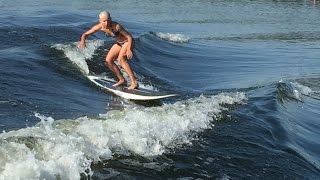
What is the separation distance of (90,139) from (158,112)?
9.43ft

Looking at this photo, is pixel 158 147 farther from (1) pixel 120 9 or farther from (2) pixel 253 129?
(1) pixel 120 9

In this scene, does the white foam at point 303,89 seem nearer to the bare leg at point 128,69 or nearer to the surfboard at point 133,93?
the surfboard at point 133,93

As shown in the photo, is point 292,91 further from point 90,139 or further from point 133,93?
point 90,139

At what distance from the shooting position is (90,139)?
907 cm

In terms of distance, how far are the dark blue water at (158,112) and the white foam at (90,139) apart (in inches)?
0.8

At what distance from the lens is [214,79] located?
68.4 ft

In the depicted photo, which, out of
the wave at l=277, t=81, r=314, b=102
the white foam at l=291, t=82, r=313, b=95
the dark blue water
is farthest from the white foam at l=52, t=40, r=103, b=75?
the white foam at l=291, t=82, r=313, b=95

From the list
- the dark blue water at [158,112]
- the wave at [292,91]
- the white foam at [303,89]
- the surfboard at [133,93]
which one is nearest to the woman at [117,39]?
the surfboard at [133,93]

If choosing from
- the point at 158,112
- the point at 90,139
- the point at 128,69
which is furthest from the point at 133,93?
the point at 90,139

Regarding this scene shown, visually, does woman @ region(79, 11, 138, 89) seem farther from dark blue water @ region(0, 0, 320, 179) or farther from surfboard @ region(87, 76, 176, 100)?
dark blue water @ region(0, 0, 320, 179)

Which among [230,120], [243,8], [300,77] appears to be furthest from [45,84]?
[243,8]

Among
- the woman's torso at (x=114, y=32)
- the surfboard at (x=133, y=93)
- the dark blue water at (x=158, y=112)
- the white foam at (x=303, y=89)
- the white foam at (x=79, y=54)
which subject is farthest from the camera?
the white foam at (x=303, y=89)

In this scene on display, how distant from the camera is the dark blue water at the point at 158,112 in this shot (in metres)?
8.60

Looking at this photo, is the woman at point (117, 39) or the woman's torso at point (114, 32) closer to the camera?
the woman at point (117, 39)
